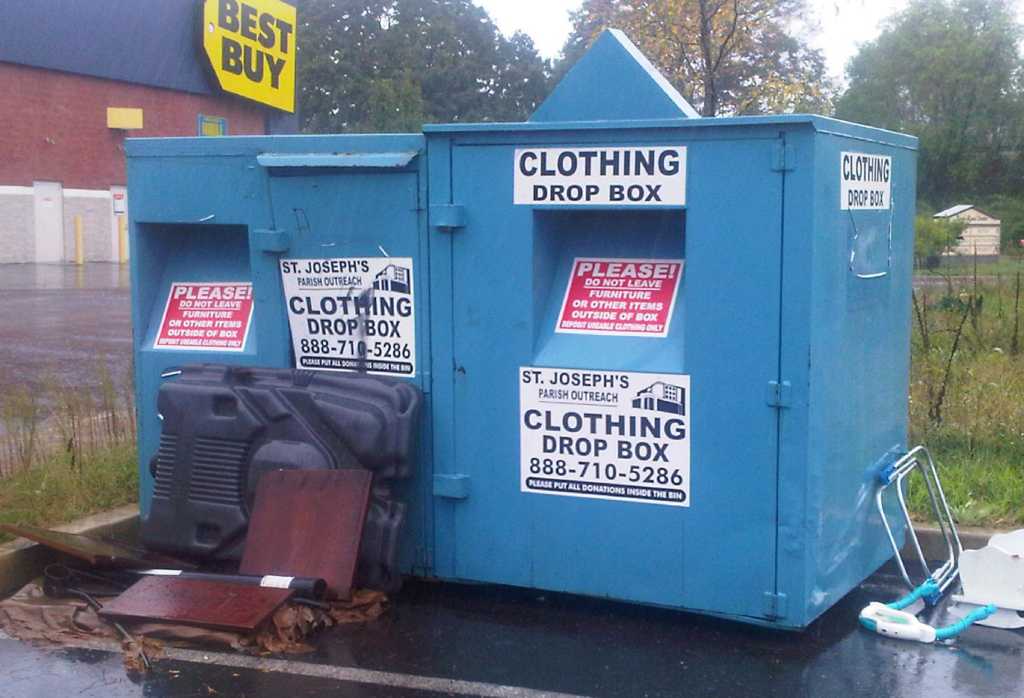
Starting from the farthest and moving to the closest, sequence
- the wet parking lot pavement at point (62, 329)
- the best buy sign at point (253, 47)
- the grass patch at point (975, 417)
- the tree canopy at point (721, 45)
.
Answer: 1. the best buy sign at point (253, 47)
2. the wet parking lot pavement at point (62, 329)
3. the tree canopy at point (721, 45)
4. the grass patch at point (975, 417)

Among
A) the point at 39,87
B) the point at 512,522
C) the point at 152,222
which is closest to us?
the point at 512,522

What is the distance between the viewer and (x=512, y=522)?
5.20 meters

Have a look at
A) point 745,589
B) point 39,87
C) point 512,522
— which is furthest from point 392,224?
point 39,87

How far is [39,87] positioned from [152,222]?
30.1 m

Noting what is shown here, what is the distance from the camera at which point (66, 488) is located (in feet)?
20.8

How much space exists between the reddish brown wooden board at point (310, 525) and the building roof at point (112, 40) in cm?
2808

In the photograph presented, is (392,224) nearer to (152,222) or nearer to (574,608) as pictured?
(152,222)

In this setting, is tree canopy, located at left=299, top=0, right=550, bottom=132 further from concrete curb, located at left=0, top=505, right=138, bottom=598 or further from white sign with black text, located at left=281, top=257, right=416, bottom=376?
white sign with black text, located at left=281, top=257, right=416, bottom=376

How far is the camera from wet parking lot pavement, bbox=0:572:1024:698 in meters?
4.44

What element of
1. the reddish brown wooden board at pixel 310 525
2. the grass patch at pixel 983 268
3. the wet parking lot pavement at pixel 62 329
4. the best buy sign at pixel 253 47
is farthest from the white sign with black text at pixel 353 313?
the best buy sign at pixel 253 47

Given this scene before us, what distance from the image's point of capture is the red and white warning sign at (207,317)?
230 inches

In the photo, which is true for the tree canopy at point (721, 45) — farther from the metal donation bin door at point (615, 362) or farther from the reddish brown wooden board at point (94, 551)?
the reddish brown wooden board at point (94, 551)

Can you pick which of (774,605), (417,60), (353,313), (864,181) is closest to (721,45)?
(864,181)

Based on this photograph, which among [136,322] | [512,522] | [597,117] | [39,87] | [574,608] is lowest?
[574,608]
